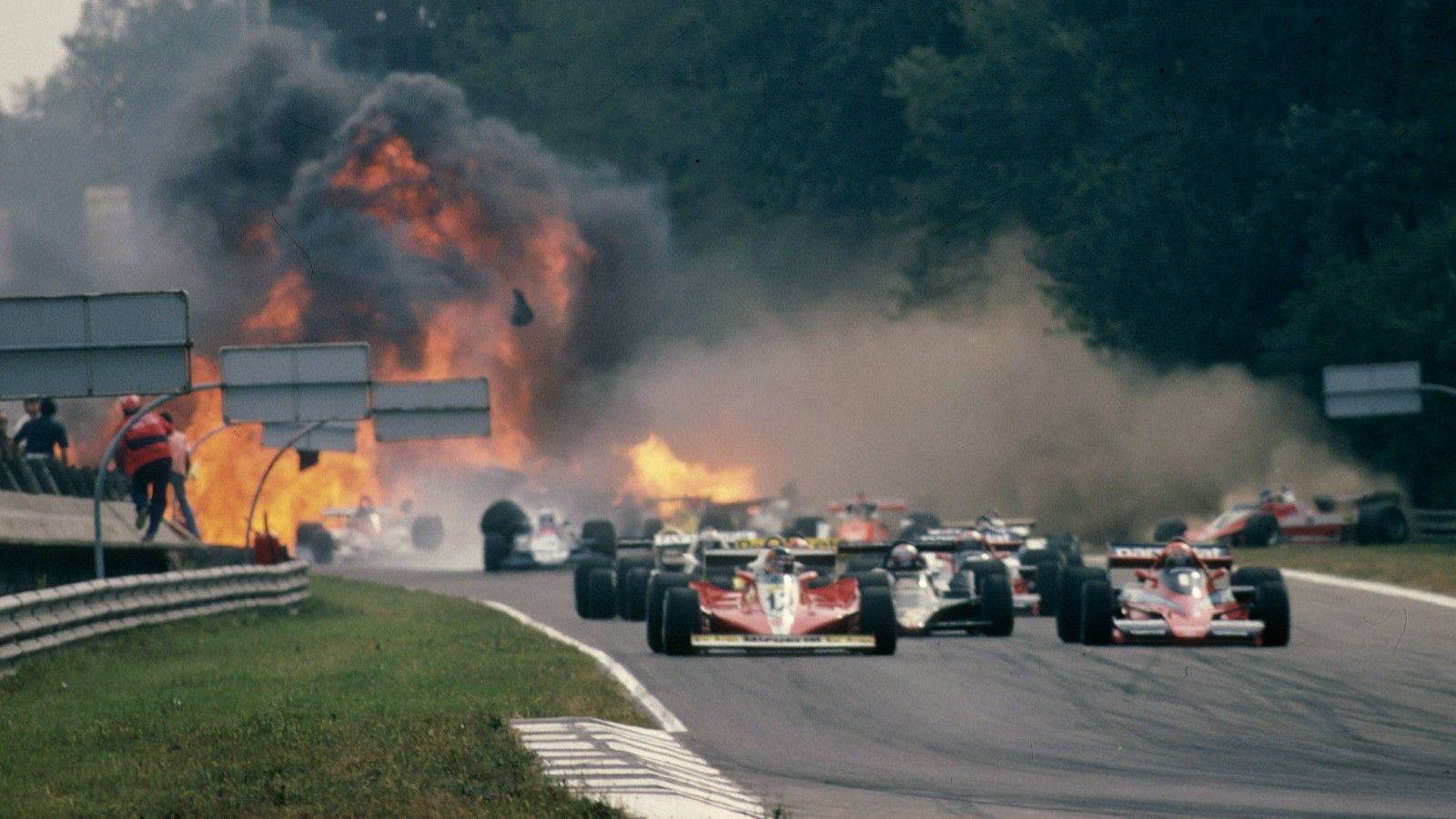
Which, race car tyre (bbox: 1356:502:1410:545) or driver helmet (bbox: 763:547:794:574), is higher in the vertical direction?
driver helmet (bbox: 763:547:794:574)

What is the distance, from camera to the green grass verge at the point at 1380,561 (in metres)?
35.6

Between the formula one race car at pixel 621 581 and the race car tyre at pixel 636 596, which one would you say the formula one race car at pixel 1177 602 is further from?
the race car tyre at pixel 636 596

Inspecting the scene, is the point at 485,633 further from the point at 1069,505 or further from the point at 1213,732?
the point at 1069,505

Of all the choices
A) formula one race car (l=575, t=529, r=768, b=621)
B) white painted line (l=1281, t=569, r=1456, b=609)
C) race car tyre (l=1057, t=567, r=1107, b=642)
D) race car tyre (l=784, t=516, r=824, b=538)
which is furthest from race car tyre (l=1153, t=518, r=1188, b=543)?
race car tyre (l=1057, t=567, r=1107, b=642)

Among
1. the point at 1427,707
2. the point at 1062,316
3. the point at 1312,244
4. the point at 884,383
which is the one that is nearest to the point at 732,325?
the point at 884,383

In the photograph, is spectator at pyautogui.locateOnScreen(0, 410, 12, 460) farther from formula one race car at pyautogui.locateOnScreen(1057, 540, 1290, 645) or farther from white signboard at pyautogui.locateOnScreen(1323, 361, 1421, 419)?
white signboard at pyautogui.locateOnScreen(1323, 361, 1421, 419)

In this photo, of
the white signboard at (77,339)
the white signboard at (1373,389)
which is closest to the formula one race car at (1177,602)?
the white signboard at (77,339)

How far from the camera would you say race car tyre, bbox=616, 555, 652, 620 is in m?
Answer: 31.9

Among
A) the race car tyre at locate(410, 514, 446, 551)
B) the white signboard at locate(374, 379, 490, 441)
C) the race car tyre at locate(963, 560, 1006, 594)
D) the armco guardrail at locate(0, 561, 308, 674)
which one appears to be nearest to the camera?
the armco guardrail at locate(0, 561, 308, 674)

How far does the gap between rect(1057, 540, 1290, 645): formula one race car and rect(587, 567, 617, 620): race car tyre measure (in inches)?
332

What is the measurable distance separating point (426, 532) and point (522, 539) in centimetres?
1144

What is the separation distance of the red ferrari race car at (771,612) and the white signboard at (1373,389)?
→ 17.4 m

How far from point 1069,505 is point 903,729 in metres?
47.3

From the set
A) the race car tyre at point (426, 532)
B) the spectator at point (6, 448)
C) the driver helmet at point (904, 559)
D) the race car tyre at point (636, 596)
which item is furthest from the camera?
the race car tyre at point (426, 532)
